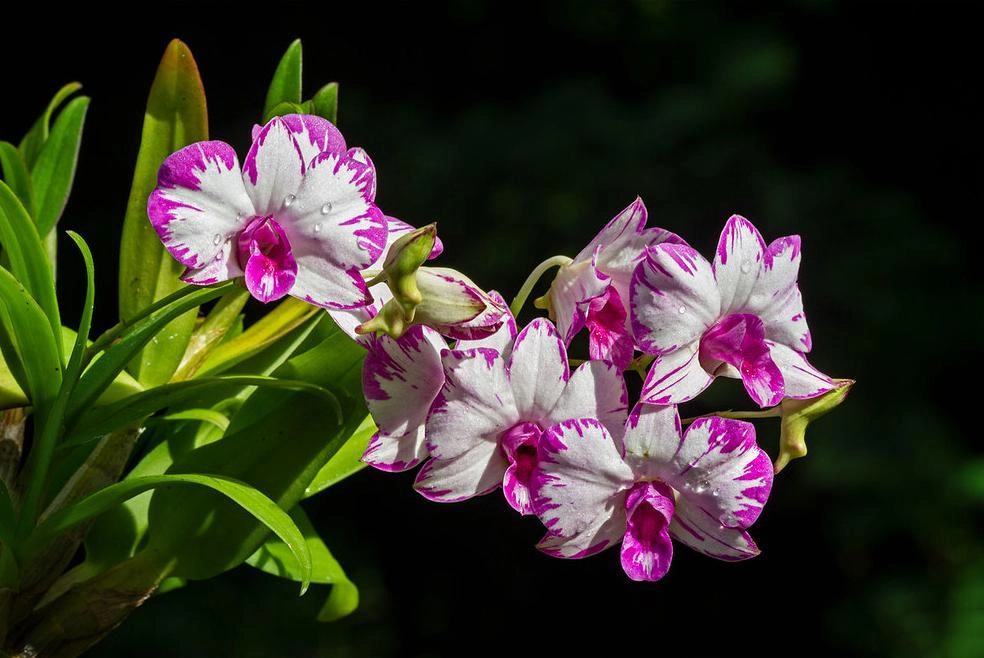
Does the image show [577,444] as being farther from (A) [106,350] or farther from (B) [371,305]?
(A) [106,350]

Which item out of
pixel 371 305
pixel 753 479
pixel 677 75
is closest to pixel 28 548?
pixel 371 305

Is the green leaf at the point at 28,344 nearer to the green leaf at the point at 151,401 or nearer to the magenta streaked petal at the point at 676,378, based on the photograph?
the green leaf at the point at 151,401

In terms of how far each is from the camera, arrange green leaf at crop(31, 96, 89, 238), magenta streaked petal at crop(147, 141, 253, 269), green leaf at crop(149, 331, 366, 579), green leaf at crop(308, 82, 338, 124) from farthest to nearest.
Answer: green leaf at crop(31, 96, 89, 238) → green leaf at crop(308, 82, 338, 124) → green leaf at crop(149, 331, 366, 579) → magenta streaked petal at crop(147, 141, 253, 269)

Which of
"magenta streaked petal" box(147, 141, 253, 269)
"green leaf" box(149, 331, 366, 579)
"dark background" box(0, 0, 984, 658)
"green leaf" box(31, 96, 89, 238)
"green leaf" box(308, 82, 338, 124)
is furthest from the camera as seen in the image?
"dark background" box(0, 0, 984, 658)

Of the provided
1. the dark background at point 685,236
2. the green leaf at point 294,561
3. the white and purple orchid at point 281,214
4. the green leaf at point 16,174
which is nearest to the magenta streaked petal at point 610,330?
the white and purple orchid at point 281,214

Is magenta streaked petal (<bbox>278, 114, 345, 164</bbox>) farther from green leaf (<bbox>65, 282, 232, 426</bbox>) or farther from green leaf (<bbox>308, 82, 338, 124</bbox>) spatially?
green leaf (<bbox>308, 82, 338, 124</bbox>)

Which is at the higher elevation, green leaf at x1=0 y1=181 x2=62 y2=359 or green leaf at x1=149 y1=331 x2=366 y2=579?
green leaf at x1=0 y1=181 x2=62 y2=359

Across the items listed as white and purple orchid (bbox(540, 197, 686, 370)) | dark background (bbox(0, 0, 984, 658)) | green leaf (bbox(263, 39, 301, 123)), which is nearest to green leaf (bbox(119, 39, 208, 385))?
green leaf (bbox(263, 39, 301, 123))

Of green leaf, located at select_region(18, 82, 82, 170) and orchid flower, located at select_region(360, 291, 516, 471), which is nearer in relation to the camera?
orchid flower, located at select_region(360, 291, 516, 471)
